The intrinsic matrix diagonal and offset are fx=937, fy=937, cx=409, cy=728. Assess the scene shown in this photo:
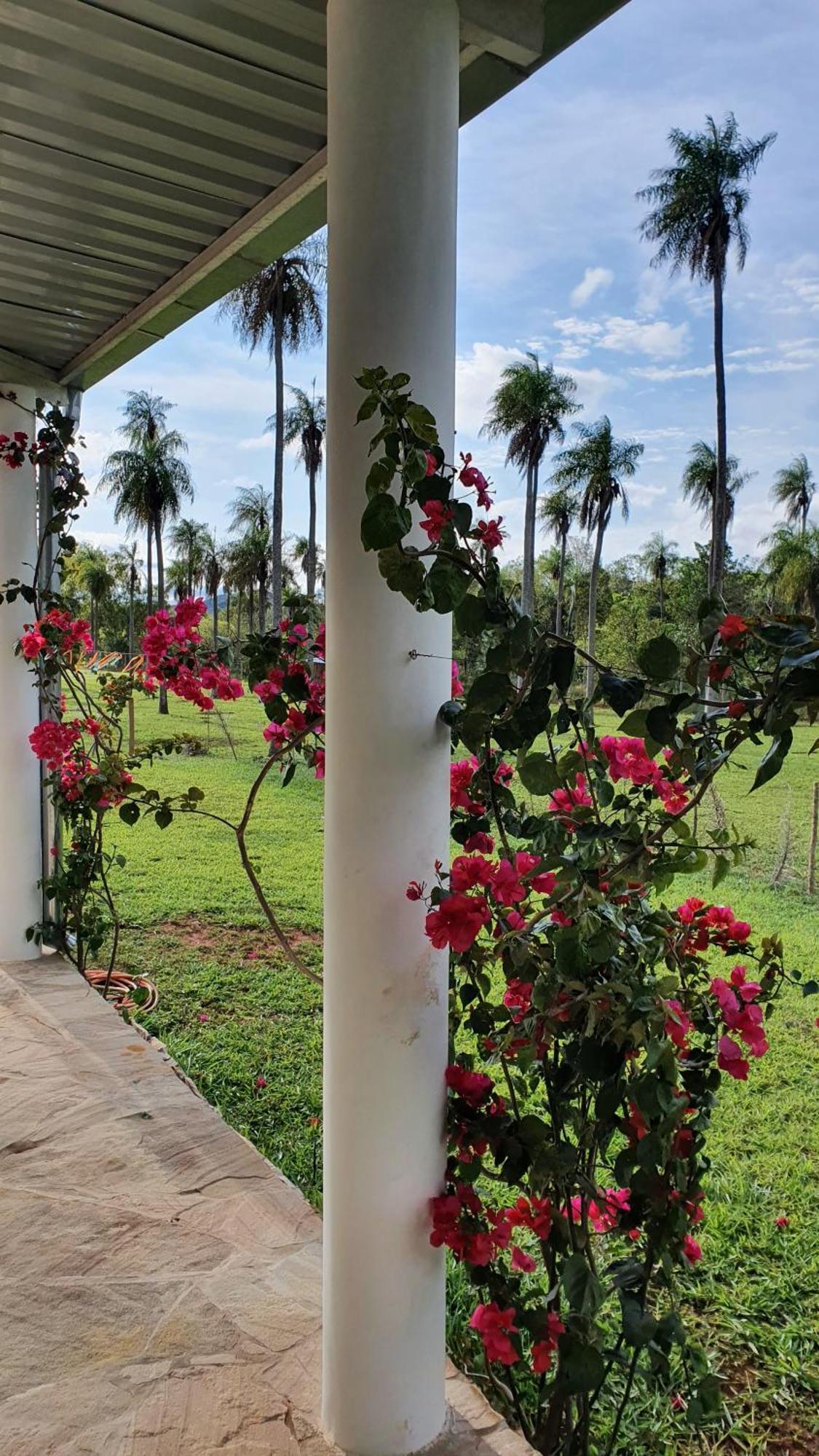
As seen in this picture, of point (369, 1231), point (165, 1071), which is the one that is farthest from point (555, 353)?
point (369, 1231)

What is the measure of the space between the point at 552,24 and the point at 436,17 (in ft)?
0.63

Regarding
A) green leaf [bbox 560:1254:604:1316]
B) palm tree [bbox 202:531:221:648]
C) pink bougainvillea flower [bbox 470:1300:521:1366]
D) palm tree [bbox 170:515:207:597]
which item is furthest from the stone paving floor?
palm tree [bbox 170:515:207:597]

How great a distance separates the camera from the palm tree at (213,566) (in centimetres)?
1744

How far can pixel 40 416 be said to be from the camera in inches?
113

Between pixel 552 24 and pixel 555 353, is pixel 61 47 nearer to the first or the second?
pixel 552 24

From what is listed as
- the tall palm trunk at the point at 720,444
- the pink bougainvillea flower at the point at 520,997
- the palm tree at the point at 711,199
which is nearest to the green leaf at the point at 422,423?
the pink bougainvillea flower at the point at 520,997

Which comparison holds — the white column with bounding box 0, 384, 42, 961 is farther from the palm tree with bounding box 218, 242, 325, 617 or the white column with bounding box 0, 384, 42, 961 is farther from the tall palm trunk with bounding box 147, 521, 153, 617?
the tall palm trunk with bounding box 147, 521, 153, 617

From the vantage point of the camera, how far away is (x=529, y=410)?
32.8 feet

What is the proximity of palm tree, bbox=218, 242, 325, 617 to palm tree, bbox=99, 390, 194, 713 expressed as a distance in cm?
385

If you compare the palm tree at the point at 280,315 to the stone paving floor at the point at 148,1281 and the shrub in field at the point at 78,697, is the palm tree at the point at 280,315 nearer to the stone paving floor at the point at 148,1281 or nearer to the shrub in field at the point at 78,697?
the shrub in field at the point at 78,697

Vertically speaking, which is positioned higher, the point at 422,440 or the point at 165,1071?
the point at 422,440

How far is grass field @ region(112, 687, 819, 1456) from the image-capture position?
186cm

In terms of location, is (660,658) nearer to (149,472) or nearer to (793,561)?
(793,561)

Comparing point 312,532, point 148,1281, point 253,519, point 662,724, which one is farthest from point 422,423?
point 253,519
